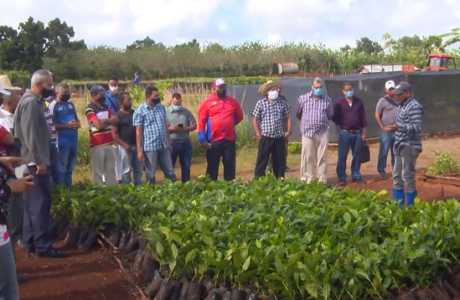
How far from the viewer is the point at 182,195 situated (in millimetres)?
7254

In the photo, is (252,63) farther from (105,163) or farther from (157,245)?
(157,245)

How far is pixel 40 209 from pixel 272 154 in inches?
196

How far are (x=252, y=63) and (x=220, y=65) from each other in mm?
2827

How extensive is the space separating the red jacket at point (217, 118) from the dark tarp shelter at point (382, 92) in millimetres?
6266

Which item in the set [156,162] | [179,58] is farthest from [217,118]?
[179,58]

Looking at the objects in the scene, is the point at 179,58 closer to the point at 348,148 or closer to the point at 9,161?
the point at 348,148

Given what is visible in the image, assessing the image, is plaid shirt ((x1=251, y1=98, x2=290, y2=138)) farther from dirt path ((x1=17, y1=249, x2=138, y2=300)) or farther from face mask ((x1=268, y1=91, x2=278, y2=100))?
dirt path ((x1=17, y1=249, x2=138, y2=300))

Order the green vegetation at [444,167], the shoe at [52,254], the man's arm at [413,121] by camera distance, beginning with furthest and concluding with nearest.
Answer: the green vegetation at [444,167] < the man's arm at [413,121] < the shoe at [52,254]

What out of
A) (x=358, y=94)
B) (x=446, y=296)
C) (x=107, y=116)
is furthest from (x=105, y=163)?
(x=358, y=94)

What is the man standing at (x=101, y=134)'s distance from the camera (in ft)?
29.9

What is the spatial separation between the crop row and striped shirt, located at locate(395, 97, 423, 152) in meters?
1.67

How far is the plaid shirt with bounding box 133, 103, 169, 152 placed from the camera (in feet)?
31.5

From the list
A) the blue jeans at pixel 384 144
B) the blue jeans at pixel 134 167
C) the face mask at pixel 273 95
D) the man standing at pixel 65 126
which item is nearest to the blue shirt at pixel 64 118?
the man standing at pixel 65 126

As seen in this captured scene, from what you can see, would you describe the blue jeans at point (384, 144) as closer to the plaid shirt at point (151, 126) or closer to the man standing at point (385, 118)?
the man standing at point (385, 118)
